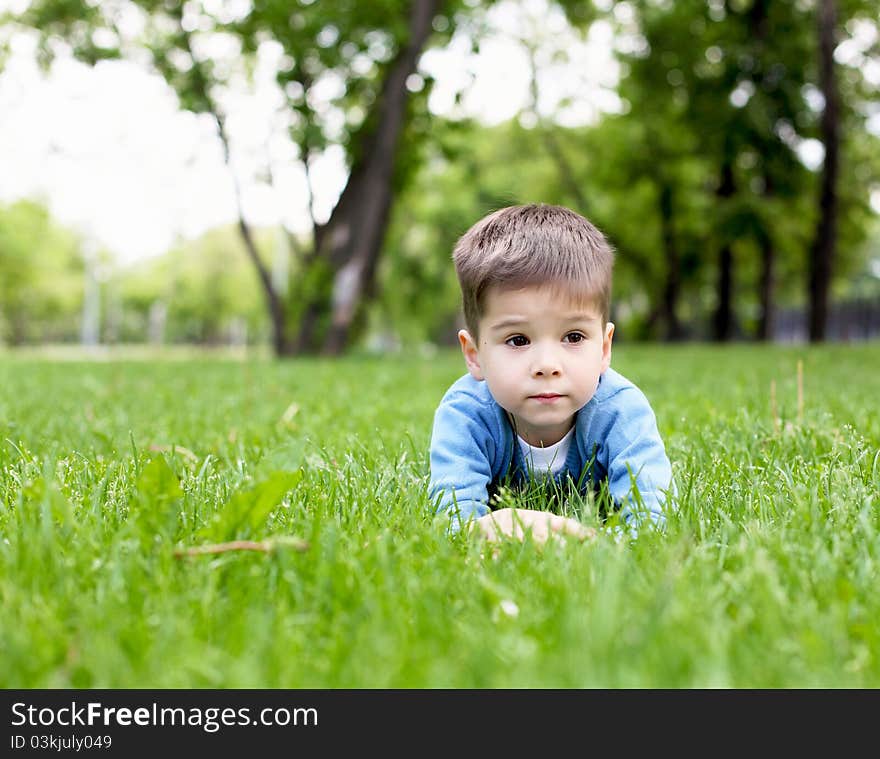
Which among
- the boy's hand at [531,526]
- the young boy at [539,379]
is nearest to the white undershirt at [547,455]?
the young boy at [539,379]

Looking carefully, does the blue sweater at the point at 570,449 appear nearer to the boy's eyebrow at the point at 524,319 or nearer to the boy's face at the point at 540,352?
the boy's face at the point at 540,352

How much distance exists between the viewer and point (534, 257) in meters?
2.44

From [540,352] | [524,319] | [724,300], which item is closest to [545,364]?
[540,352]

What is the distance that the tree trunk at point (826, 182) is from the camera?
15727 millimetres

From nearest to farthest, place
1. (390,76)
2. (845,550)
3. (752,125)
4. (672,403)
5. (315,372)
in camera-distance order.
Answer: (845,550) < (672,403) < (315,372) < (390,76) < (752,125)

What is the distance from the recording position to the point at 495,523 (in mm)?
1996

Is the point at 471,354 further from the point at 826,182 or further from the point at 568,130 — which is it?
the point at 568,130

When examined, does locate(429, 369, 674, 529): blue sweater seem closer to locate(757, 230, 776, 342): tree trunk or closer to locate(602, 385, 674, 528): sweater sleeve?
locate(602, 385, 674, 528): sweater sleeve

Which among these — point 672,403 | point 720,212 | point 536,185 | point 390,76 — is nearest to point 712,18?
point 720,212

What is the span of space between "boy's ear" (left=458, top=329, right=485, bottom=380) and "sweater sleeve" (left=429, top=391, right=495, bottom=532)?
0.27ft

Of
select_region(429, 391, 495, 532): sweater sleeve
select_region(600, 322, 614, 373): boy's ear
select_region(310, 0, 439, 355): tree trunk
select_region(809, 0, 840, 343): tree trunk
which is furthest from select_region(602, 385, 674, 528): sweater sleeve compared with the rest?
select_region(809, 0, 840, 343): tree trunk

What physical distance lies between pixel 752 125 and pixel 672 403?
15702mm
